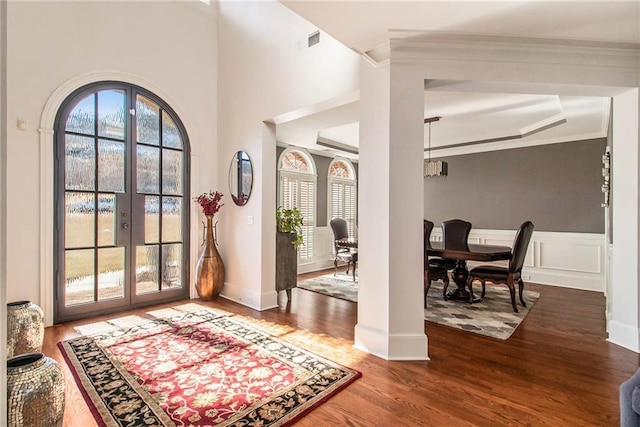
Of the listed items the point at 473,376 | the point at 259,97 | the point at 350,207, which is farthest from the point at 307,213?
the point at 473,376

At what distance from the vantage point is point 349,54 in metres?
2.93

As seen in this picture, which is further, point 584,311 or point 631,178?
point 584,311

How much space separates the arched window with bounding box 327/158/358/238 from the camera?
692 cm

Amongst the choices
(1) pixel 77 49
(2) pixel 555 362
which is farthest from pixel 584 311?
(1) pixel 77 49

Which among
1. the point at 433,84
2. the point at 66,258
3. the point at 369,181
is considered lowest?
the point at 66,258

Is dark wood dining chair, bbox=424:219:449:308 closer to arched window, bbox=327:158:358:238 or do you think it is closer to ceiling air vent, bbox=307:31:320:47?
ceiling air vent, bbox=307:31:320:47

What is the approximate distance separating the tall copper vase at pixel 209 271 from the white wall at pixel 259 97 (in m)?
0.16

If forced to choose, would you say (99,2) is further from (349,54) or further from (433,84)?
(433,84)

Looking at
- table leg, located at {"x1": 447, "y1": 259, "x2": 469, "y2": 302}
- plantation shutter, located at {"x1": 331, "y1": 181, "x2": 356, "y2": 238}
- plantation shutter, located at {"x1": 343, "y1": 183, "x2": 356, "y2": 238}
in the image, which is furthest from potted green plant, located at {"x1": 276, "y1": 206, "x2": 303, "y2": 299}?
plantation shutter, located at {"x1": 343, "y1": 183, "x2": 356, "y2": 238}

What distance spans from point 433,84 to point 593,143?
166 inches

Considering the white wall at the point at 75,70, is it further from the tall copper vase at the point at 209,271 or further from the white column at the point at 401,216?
the white column at the point at 401,216

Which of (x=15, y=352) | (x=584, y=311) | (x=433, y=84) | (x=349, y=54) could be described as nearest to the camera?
(x=15, y=352)

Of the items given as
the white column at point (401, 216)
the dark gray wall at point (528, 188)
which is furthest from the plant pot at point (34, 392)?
the dark gray wall at point (528, 188)

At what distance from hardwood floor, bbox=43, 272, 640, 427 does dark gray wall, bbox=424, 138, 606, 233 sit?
87.2 inches
